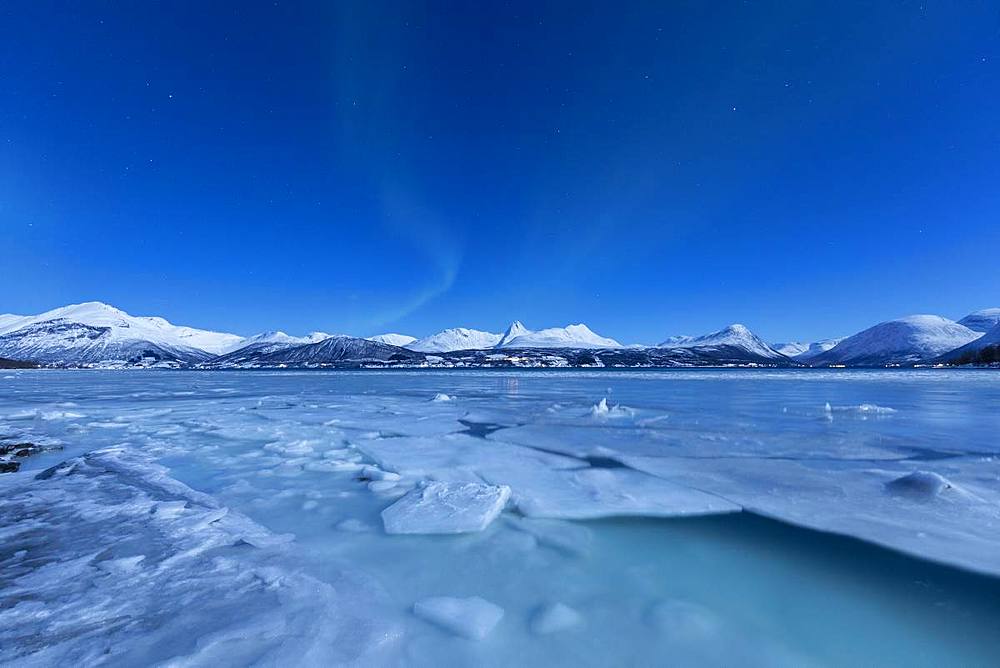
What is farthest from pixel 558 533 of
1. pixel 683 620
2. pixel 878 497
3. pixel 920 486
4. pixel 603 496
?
pixel 920 486

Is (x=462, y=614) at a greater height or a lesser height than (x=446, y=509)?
lesser

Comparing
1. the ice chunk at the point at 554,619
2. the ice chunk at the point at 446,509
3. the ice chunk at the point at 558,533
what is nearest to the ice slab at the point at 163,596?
the ice chunk at the point at 554,619

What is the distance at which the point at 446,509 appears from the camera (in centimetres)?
434

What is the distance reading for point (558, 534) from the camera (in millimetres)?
3930

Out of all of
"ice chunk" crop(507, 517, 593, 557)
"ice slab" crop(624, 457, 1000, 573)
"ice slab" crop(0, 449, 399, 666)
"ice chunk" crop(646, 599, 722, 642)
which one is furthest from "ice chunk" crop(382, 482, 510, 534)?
"ice slab" crop(624, 457, 1000, 573)

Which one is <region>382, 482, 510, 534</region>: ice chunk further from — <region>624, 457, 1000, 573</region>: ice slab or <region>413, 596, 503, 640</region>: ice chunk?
<region>624, 457, 1000, 573</region>: ice slab

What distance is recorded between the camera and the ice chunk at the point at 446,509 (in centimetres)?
401

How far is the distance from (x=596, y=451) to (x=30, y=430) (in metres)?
12.7

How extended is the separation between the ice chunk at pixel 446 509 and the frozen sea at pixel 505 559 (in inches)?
1.1

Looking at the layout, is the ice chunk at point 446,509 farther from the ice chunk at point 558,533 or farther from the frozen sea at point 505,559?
the ice chunk at point 558,533

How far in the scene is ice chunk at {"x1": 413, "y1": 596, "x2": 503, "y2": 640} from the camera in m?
2.55

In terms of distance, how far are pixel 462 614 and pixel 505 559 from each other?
0.80 meters

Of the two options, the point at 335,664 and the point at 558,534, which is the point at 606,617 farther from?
the point at 335,664

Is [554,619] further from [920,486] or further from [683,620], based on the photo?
[920,486]
